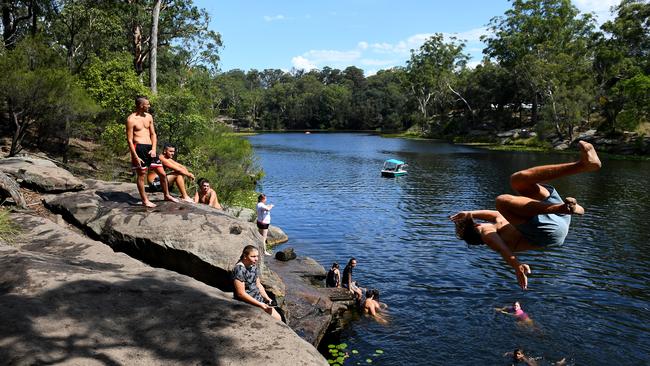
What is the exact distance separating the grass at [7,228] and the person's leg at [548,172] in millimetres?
9591

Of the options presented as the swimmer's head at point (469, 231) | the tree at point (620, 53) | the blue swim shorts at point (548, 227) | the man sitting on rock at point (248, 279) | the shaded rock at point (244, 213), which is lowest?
the shaded rock at point (244, 213)

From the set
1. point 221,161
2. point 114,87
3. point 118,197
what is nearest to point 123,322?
point 118,197

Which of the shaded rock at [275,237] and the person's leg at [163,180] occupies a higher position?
the person's leg at [163,180]

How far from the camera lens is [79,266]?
329 inches

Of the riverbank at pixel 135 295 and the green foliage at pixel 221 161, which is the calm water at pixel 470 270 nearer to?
the green foliage at pixel 221 161

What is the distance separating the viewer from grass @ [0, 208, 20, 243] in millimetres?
9750

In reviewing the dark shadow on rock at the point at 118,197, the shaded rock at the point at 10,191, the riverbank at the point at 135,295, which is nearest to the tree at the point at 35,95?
the dark shadow on rock at the point at 118,197

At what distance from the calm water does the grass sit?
878cm

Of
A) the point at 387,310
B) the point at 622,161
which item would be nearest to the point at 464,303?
the point at 387,310

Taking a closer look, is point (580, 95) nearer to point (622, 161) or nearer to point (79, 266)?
point (622, 161)

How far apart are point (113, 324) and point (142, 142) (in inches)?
269

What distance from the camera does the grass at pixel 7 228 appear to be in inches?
384

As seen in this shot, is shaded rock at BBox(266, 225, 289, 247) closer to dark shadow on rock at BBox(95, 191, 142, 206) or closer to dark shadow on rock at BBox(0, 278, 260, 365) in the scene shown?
dark shadow on rock at BBox(95, 191, 142, 206)

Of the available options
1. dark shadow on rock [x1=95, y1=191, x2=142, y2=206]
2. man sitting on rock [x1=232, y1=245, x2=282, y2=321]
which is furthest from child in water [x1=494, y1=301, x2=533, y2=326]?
dark shadow on rock [x1=95, y1=191, x2=142, y2=206]
